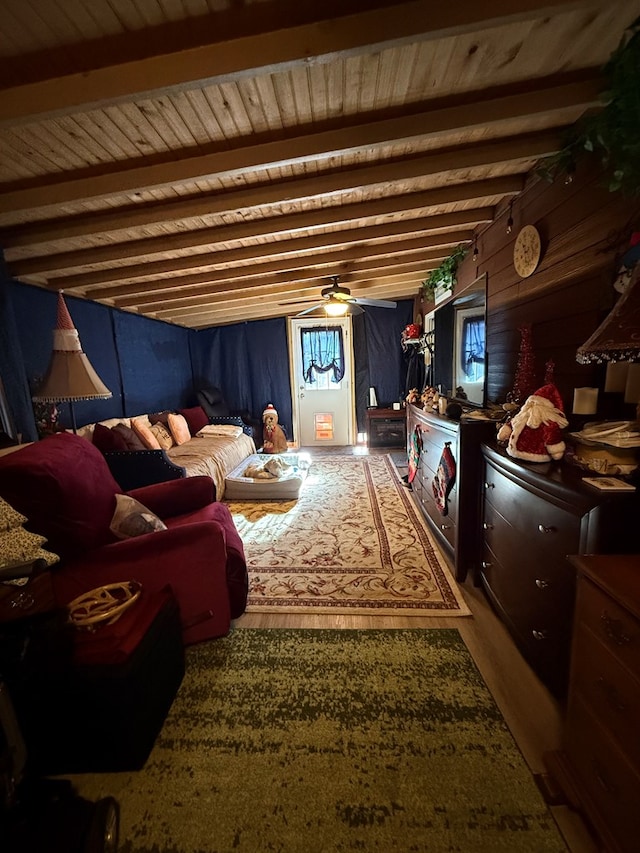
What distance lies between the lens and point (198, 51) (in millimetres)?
1158

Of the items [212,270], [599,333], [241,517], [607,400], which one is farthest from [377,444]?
[599,333]

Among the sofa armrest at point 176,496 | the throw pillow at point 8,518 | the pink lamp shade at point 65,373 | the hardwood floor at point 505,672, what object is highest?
the pink lamp shade at point 65,373

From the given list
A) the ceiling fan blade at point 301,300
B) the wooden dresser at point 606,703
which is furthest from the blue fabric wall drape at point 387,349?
the wooden dresser at point 606,703

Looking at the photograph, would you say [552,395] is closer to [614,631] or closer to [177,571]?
[614,631]

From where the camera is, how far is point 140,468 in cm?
291

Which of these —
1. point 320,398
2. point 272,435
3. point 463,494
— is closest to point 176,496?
point 463,494

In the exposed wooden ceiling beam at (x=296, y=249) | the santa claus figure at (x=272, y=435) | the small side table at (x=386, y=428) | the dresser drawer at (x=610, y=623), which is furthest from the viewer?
the santa claus figure at (x=272, y=435)

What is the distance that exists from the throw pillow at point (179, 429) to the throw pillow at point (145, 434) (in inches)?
14.8

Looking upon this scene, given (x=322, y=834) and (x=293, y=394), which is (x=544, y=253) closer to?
(x=322, y=834)

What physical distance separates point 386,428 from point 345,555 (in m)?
3.15

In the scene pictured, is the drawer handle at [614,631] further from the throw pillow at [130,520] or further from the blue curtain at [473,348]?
the blue curtain at [473,348]

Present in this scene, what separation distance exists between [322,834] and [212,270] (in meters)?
4.03

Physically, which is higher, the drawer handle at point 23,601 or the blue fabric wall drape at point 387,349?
the blue fabric wall drape at point 387,349

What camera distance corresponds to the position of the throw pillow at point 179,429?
4.31 meters
